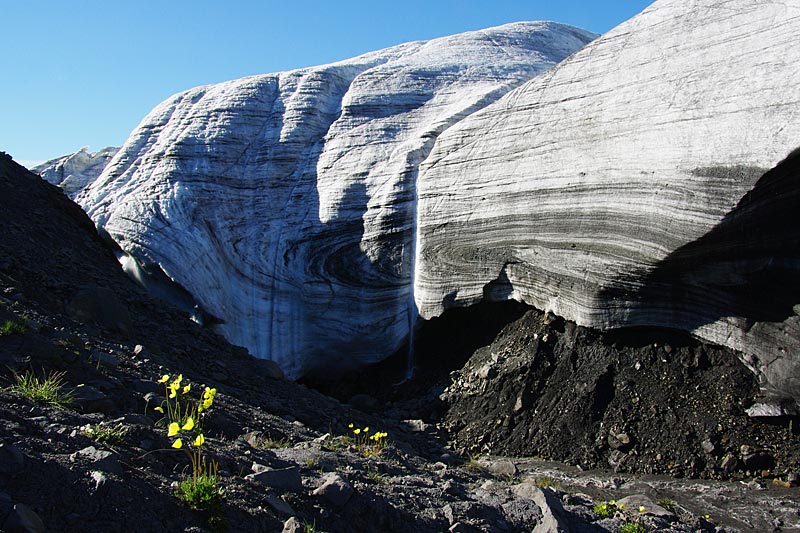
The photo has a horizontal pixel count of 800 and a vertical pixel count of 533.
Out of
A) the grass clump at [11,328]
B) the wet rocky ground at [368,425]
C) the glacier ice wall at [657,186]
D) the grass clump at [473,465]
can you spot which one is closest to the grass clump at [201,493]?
the wet rocky ground at [368,425]

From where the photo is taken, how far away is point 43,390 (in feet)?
17.5

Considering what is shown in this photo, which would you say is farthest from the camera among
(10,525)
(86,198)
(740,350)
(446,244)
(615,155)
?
(86,198)

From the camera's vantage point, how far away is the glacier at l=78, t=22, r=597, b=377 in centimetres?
1352

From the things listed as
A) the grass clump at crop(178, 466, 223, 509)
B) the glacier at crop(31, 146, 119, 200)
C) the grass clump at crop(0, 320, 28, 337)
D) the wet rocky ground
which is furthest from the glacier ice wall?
the glacier at crop(31, 146, 119, 200)

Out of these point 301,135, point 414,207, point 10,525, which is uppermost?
point 301,135

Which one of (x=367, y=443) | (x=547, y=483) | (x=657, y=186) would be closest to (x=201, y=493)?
(x=367, y=443)

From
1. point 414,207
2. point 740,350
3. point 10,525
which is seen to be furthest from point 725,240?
point 10,525

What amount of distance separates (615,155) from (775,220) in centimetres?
230

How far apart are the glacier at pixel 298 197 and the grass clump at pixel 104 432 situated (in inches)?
336

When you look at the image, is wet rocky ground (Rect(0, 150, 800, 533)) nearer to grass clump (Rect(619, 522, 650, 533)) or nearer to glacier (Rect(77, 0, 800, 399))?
grass clump (Rect(619, 522, 650, 533))

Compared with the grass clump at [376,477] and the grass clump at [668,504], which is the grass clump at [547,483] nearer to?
the grass clump at [668,504]

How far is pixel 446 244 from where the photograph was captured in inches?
489

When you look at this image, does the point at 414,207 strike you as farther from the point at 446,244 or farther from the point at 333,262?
the point at 333,262

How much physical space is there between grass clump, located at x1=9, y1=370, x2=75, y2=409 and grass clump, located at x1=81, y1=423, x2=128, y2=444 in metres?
0.55
